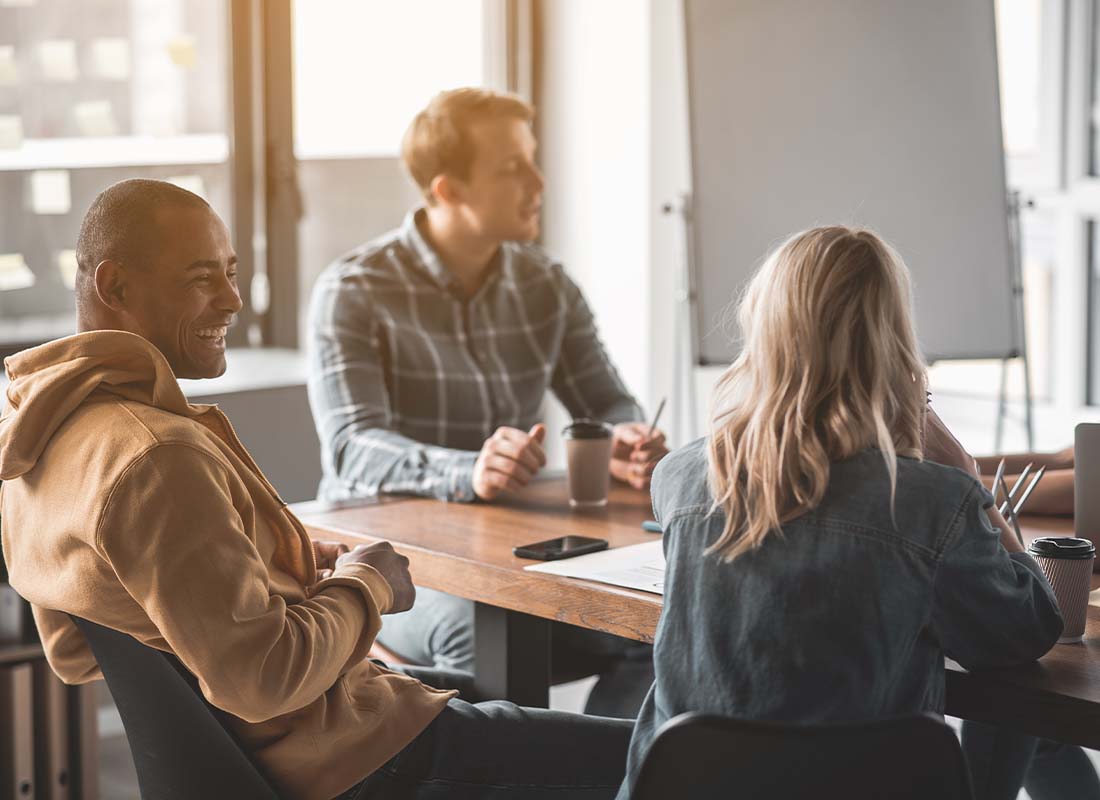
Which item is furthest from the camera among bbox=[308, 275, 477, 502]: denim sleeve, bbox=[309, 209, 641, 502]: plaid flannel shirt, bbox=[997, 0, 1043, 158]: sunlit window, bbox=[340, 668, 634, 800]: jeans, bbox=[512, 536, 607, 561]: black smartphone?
bbox=[997, 0, 1043, 158]: sunlit window

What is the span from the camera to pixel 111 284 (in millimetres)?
1335

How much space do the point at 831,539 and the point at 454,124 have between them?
5.29 feet

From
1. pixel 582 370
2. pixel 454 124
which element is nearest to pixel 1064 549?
pixel 582 370

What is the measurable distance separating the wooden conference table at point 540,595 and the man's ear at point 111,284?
21.4 inches

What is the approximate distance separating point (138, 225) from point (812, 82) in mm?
2089

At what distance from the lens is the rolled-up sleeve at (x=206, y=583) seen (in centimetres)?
117

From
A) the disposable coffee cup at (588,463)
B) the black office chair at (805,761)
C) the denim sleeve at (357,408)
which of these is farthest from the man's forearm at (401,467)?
the black office chair at (805,761)

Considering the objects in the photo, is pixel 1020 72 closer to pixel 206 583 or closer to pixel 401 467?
pixel 401 467

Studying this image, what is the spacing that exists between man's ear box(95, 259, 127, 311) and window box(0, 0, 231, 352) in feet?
5.97

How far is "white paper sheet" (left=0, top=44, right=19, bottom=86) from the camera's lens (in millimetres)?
2929

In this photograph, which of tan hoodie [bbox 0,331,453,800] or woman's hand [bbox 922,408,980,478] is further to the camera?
woman's hand [bbox 922,408,980,478]

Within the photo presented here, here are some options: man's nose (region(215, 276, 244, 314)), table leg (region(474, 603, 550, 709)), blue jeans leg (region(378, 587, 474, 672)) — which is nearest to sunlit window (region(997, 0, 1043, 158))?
blue jeans leg (region(378, 587, 474, 672))

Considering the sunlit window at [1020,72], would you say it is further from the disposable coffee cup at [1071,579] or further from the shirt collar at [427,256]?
the disposable coffee cup at [1071,579]

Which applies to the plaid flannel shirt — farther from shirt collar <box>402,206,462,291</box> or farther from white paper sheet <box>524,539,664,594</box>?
white paper sheet <box>524,539,664,594</box>
